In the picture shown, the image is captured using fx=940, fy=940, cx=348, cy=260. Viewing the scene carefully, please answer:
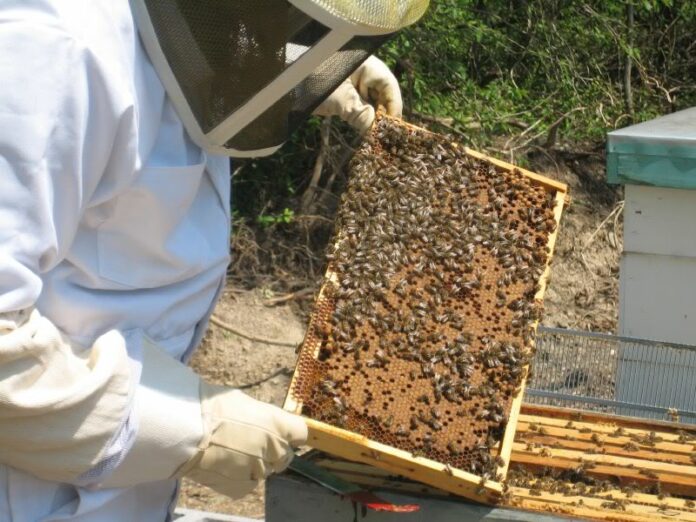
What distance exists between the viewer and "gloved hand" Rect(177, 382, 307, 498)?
97.4 inches

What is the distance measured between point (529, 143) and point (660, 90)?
6.01 feet

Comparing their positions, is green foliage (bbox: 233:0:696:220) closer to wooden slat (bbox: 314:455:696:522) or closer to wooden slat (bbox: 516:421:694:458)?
wooden slat (bbox: 516:421:694:458)

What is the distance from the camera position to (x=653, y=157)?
3.95m

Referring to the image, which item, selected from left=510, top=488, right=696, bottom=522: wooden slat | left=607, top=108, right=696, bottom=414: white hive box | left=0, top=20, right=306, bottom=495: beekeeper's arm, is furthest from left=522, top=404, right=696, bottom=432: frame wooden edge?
left=0, top=20, right=306, bottom=495: beekeeper's arm

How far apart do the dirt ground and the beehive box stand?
116 inches

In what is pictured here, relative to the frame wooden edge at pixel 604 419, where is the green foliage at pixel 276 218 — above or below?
below

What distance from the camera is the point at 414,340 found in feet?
10.5

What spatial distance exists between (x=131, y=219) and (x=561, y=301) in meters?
5.77

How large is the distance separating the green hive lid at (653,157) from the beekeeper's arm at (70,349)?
224 centimetres

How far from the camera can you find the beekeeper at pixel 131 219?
77.0 inches

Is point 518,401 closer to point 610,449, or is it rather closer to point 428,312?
point 428,312

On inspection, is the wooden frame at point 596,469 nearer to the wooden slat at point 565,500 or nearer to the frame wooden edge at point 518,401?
the wooden slat at point 565,500

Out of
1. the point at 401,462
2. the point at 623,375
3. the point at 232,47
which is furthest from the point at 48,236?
the point at 623,375

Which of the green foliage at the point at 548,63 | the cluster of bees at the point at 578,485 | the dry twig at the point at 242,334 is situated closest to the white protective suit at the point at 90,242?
the cluster of bees at the point at 578,485
